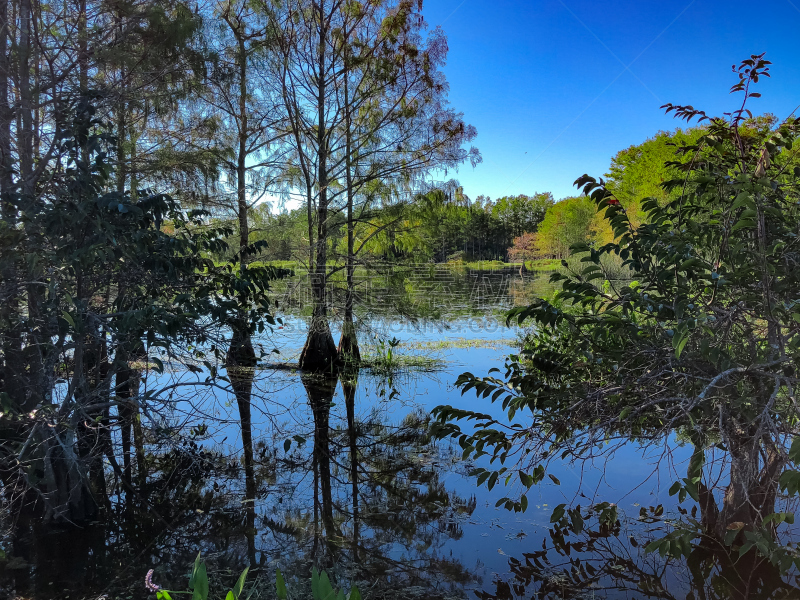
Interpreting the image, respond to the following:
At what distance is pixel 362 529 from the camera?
3820 millimetres

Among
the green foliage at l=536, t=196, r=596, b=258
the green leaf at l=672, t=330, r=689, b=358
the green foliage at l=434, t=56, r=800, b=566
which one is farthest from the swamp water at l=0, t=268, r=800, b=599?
the green foliage at l=536, t=196, r=596, b=258

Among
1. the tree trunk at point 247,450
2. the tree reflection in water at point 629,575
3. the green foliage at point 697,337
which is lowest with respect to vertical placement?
the tree reflection in water at point 629,575

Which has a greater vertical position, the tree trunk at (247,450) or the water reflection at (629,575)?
the tree trunk at (247,450)

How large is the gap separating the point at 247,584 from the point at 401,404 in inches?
166

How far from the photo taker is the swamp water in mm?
3113

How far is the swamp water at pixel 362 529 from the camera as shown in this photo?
10.2 feet

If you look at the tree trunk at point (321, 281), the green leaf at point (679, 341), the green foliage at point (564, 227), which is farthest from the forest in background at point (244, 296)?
the green foliage at point (564, 227)

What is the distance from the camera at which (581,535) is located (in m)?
3.64

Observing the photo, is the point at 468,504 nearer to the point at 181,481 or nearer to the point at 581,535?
the point at 581,535

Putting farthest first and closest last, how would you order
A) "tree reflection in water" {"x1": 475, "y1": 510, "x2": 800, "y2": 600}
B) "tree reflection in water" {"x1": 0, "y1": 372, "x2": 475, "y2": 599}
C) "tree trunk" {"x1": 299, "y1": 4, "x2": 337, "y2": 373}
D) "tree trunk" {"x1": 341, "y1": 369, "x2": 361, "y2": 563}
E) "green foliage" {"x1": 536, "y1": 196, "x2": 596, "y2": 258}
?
1. "green foliage" {"x1": 536, "y1": 196, "x2": 596, "y2": 258}
2. "tree trunk" {"x1": 299, "y1": 4, "x2": 337, "y2": 373}
3. "tree trunk" {"x1": 341, "y1": 369, "x2": 361, "y2": 563}
4. "tree reflection in water" {"x1": 0, "y1": 372, "x2": 475, "y2": 599}
5. "tree reflection in water" {"x1": 475, "y1": 510, "x2": 800, "y2": 600}

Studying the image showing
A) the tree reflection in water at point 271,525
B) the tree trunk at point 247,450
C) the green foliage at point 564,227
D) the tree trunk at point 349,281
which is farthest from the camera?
the green foliage at point 564,227

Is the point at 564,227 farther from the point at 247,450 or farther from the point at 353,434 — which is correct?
the point at 247,450

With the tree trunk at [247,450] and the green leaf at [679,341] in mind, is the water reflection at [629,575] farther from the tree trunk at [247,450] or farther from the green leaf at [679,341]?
the tree trunk at [247,450]

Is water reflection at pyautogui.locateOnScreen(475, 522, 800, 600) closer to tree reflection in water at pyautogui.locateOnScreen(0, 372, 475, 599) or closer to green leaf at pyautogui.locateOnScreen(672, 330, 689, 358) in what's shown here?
tree reflection in water at pyautogui.locateOnScreen(0, 372, 475, 599)
